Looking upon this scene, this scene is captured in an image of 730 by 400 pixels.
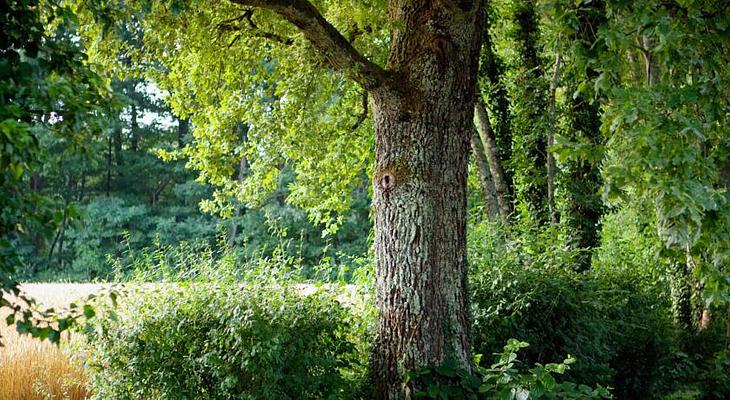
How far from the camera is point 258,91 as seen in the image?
8.26 m

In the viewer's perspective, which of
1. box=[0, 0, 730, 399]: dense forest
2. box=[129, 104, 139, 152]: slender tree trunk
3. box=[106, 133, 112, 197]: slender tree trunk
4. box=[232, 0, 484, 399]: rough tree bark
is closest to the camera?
box=[0, 0, 730, 399]: dense forest

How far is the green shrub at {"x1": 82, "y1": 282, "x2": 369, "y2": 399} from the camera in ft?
16.2

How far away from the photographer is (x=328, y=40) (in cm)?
528

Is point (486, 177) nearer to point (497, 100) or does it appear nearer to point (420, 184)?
point (497, 100)

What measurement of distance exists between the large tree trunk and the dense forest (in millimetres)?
16

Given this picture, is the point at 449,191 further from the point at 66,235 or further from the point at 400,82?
the point at 66,235

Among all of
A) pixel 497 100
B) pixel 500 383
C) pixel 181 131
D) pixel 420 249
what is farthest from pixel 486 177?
pixel 181 131

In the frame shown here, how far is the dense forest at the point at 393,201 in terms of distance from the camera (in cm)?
317

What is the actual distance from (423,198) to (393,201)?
0.76ft

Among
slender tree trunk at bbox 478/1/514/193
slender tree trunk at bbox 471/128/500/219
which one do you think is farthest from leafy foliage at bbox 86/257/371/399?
slender tree trunk at bbox 478/1/514/193

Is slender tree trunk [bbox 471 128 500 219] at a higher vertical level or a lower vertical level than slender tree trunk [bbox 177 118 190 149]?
lower

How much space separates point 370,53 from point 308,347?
12.0 ft

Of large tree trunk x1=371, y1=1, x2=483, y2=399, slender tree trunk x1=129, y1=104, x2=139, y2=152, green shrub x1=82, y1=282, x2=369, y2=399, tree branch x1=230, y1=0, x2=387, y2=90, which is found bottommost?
green shrub x1=82, y1=282, x2=369, y2=399

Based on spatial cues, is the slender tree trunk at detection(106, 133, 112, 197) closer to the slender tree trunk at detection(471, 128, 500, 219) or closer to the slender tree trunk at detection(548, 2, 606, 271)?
the slender tree trunk at detection(471, 128, 500, 219)
